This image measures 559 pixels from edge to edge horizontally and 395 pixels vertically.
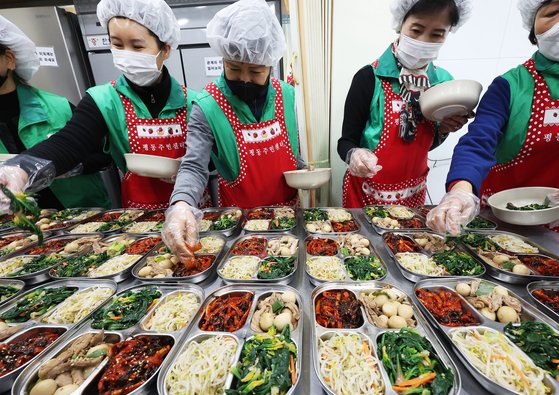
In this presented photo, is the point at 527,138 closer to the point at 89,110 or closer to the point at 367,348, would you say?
the point at 367,348

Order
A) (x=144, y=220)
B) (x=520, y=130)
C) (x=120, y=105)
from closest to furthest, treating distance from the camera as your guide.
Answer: (x=520, y=130) → (x=120, y=105) → (x=144, y=220)

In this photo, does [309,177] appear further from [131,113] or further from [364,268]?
[131,113]

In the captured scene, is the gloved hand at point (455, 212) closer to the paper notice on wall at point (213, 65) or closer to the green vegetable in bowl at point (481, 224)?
the green vegetable in bowl at point (481, 224)

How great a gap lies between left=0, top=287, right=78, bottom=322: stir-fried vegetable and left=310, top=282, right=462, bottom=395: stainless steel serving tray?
1921 millimetres

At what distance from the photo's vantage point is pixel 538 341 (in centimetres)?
143

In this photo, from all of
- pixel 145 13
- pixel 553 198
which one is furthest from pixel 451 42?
pixel 145 13

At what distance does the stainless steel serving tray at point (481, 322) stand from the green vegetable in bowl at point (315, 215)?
50.8 inches

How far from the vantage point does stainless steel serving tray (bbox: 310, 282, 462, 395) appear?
1.26 meters

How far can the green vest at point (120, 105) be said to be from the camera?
9.53ft

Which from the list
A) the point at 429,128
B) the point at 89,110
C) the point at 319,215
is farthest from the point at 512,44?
the point at 89,110

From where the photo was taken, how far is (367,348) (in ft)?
4.91

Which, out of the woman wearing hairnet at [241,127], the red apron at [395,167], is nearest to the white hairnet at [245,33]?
the woman wearing hairnet at [241,127]

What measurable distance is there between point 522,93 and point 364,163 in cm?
161

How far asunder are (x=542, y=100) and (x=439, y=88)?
3.32 feet
